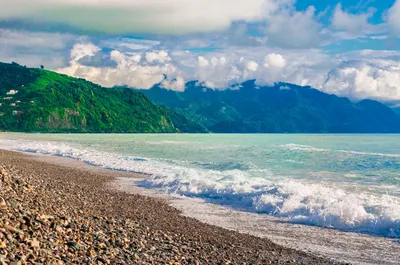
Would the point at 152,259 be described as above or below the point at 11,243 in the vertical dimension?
below

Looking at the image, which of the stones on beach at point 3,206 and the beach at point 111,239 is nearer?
the beach at point 111,239

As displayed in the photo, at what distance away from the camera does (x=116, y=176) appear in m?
38.7

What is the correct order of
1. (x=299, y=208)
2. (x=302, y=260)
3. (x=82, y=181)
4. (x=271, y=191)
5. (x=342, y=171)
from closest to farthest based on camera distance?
(x=302, y=260), (x=299, y=208), (x=271, y=191), (x=82, y=181), (x=342, y=171)

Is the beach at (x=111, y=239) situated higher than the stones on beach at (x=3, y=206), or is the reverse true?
the stones on beach at (x=3, y=206)

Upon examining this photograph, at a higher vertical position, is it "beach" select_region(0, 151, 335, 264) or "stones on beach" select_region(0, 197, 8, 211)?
"stones on beach" select_region(0, 197, 8, 211)

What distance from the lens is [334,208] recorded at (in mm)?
21703

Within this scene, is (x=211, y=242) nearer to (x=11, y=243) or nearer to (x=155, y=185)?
(x=11, y=243)

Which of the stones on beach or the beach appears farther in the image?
the stones on beach

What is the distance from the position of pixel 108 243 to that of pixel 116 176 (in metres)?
26.0

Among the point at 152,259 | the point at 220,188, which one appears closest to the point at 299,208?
the point at 220,188

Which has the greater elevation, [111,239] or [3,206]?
[3,206]

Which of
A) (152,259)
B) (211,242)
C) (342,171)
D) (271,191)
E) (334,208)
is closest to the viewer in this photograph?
(152,259)

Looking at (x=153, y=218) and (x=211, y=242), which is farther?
(x=153, y=218)

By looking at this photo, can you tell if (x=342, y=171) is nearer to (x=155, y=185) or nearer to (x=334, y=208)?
(x=155, y=185)
